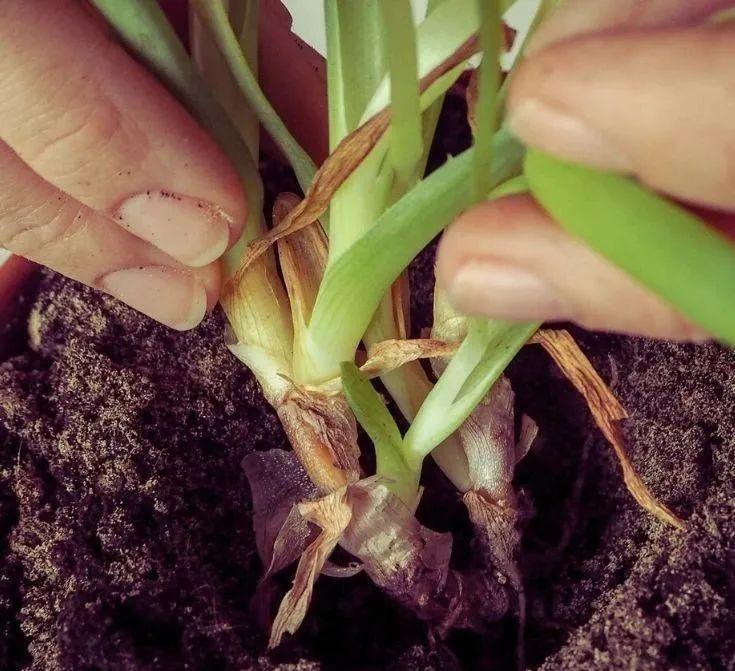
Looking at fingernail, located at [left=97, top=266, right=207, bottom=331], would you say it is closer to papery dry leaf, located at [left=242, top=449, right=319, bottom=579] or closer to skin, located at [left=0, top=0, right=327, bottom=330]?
skin, located at [left=0, top=0, right=327, bottom=330]

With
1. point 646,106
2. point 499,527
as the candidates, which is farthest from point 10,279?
point 646,106

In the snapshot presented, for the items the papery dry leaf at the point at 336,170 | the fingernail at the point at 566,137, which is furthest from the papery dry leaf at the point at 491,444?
the fingernail at the point at 566,137

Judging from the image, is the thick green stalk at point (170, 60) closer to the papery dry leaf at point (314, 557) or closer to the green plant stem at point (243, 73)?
the green plant stem at point (243, 73)

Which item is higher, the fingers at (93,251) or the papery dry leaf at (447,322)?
the fingers at (93,251)

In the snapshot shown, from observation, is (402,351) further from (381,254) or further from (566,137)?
(566,137)

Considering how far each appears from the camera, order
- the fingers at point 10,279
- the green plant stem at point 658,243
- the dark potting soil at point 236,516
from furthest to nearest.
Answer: the fingers at point 10,279, the dark potting soil at point 236,516, the green plant stem at point 658,243

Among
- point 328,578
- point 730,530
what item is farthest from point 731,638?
point 328,578

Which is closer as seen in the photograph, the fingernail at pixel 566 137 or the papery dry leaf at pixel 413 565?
the fingernail at pixel 566 137

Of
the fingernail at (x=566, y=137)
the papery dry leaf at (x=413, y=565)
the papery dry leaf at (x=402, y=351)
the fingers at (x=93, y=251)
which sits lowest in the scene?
the papery dry leaf at (x=413, y=565)
